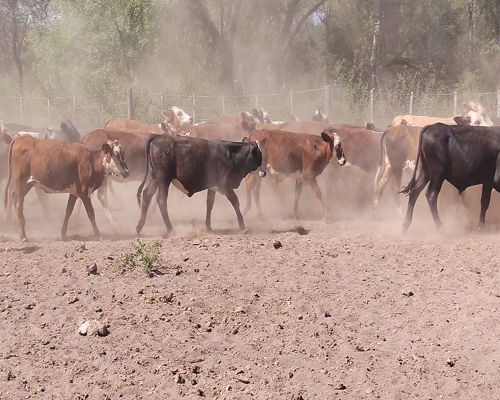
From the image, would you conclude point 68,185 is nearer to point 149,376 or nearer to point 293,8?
point 149,376

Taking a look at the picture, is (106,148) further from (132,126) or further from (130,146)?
(132,126)

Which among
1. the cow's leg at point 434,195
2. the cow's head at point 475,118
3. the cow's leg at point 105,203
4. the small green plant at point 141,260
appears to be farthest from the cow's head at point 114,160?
the cow's head at point 475,118

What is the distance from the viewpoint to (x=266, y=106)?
29359mm

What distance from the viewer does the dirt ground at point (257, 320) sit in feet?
19.3

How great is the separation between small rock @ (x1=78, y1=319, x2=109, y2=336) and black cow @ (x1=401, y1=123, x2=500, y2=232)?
223 inches

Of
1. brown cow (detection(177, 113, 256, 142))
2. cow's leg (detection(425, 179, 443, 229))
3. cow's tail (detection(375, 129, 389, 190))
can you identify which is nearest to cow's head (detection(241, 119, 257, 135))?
brown cow (detection(177, 113, 256, 142))

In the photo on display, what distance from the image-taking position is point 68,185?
10.9 metres

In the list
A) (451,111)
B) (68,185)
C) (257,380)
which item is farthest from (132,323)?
(451,111)

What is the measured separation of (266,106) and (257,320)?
75.2ft

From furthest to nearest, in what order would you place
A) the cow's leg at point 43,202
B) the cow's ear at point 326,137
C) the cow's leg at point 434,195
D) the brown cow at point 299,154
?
the cow's leg at point 43,202 < the brown cow at point 299,154 < the cow's ear at point 326,137 < the cow's leg at point 434,195

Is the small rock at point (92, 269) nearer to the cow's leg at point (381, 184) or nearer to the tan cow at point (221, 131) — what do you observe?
the cow's leg at point (381, 184)

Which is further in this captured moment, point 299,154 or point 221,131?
point 221,131

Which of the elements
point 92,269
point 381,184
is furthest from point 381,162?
point 92,269

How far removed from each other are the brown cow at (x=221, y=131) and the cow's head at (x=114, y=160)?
4252 mm
